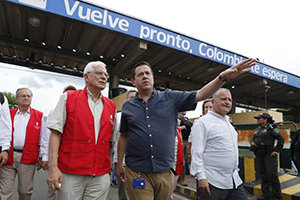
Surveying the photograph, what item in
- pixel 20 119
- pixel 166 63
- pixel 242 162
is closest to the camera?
pixel 20 119

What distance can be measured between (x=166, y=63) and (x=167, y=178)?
7179 mm

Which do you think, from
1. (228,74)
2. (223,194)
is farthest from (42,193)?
(228,74)

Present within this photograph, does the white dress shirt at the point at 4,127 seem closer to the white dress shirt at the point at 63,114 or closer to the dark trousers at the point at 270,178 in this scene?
the white dress shirt at the point at 63,114

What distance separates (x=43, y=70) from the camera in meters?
9.67

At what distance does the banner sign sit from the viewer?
16.4 feet

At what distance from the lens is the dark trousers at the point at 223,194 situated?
7.82 feet

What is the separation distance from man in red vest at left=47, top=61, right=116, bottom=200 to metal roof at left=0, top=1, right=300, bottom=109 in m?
3.83

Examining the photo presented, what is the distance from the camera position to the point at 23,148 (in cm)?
337

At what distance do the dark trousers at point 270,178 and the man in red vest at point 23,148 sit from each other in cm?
442

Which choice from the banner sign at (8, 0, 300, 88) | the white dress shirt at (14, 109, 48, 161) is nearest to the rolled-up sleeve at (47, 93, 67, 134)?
the white dress shirt at (14, 109, 48, 161)

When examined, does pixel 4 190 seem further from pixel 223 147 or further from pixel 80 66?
pixel 80 66

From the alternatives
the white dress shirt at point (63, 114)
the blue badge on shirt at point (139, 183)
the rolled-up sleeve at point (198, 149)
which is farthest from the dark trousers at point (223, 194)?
the white dress shirt at point (63, 114)

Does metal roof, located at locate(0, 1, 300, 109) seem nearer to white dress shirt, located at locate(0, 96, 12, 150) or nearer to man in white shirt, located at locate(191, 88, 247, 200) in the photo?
white dress shirt, located at locate(0, 96, 12, 150)

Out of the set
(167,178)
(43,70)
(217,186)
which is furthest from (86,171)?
(43,70)
